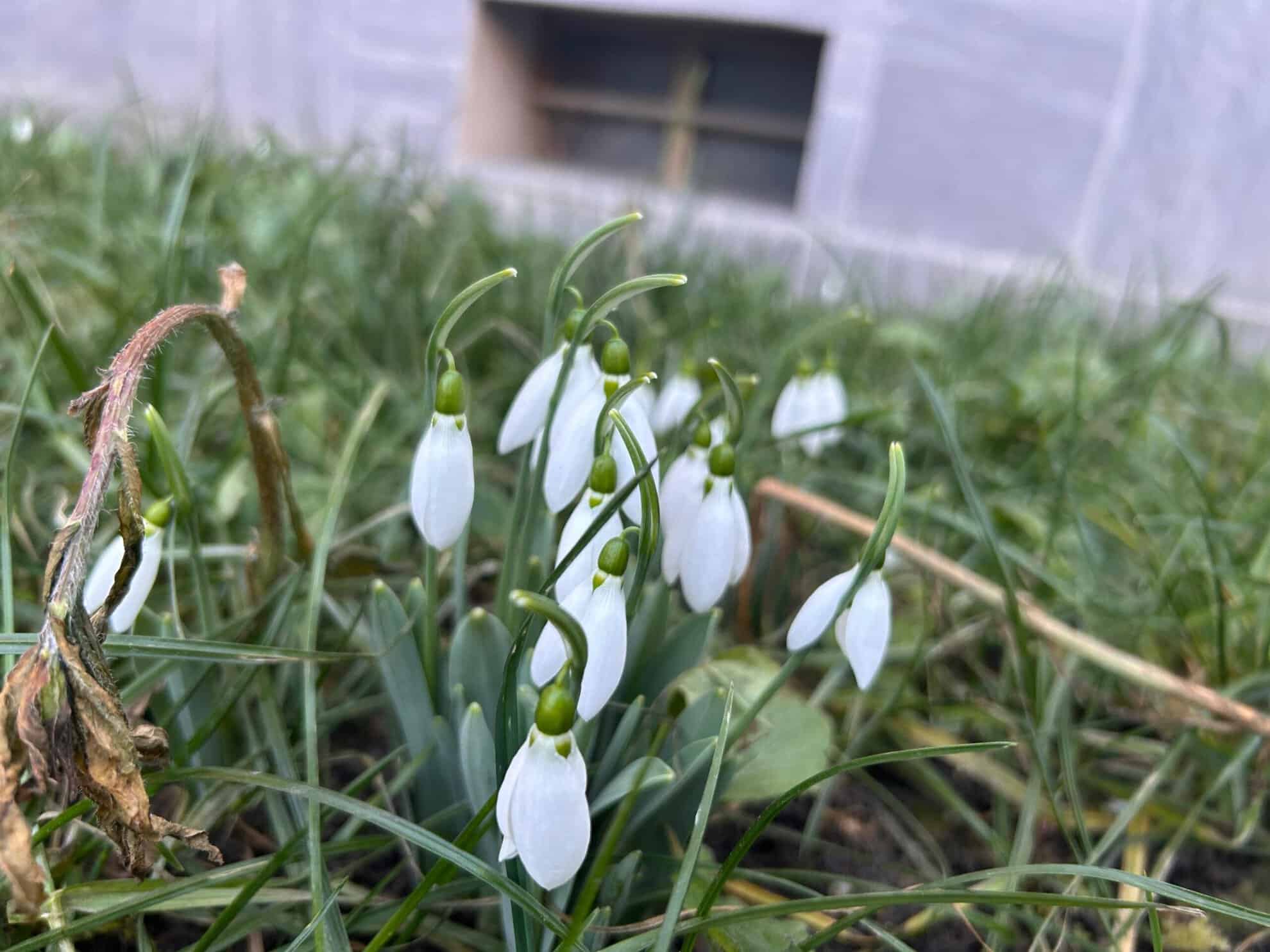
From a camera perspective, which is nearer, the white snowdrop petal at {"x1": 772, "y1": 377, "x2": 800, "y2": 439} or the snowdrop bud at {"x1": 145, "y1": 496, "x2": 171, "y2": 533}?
the snowdrop bud at {"x1": 145, "y1": 496, "x2": 171, "y2": 533}

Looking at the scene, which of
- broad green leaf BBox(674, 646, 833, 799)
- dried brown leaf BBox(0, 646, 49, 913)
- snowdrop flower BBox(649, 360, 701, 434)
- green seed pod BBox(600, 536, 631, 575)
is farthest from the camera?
snowdrop flower BBox(649, 360, 701, 434)

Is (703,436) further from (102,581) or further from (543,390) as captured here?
(102,581)

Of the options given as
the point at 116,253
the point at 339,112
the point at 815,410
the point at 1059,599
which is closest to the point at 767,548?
the point at 815,410

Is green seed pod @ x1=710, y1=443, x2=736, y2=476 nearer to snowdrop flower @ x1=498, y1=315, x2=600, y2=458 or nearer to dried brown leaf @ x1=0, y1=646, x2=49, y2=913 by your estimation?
snowdrop flower @ x1=498, y1=315, x2=600, y2=458

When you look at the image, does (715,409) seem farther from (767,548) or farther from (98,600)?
(98,600)

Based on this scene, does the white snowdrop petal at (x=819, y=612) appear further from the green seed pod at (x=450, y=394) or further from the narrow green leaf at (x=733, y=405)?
the green seed pod at (x=450, y=394)

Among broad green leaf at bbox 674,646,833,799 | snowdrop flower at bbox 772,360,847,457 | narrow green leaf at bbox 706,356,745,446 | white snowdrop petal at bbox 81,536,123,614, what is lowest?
broad green leaf at bbox 674,646,833,799

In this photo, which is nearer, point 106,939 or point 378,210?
point 106,939

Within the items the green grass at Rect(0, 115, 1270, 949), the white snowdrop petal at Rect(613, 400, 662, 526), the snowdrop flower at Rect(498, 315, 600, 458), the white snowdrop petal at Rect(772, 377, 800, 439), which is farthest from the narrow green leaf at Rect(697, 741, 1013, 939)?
the white snowdrop petal at Rect(772, 377, 800, 439)
